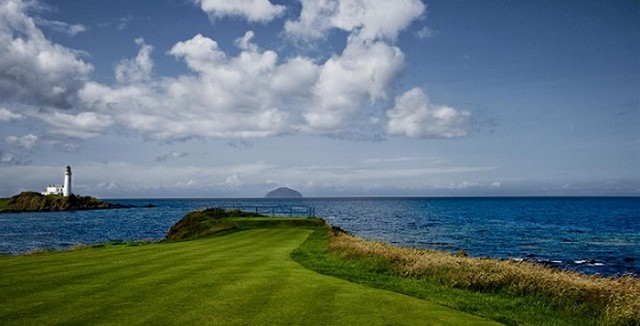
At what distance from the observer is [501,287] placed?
16.8 metres

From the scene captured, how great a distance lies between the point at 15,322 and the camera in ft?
33.4

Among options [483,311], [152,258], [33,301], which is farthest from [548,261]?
[33,301]

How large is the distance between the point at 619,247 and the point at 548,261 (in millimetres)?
16748

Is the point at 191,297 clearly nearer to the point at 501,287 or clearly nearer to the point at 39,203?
the point at 501,287

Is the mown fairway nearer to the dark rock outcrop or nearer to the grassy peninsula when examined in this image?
the grassy peninsula

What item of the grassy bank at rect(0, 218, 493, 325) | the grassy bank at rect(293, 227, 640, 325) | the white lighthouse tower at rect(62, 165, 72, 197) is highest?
the white lighthouse tower at rect(62, 165, 72, 197)

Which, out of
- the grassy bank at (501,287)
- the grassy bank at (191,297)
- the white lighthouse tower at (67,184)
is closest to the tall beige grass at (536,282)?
the grassy bank at (501,287)

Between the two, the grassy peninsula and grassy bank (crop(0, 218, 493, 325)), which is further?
the grassy peninsula

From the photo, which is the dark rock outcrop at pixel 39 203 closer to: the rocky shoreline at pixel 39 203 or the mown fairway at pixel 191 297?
the rocky shoreline at pixel 39 203

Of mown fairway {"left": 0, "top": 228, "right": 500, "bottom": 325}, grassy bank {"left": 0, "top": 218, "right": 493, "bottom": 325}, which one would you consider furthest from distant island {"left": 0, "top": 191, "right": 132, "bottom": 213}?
mown fairway {"left": 0, "top": 228, "right": 500, "bottom": 325}

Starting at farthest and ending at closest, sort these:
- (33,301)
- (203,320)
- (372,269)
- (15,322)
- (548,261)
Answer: (548,261), (372,269), (33,301), (203,320), (15,322)

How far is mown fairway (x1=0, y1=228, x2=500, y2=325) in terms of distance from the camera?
432 inches

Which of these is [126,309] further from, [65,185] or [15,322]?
[65,185]

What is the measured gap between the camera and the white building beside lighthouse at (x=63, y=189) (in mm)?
154975
